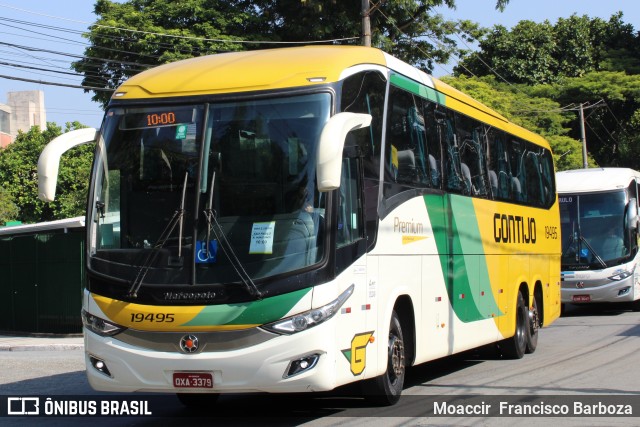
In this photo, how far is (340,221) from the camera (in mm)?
8219

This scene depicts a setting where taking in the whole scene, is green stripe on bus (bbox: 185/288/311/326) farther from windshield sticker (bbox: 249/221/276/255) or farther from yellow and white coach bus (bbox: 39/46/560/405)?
windshield sticker (bbox: 249/221/276/255)

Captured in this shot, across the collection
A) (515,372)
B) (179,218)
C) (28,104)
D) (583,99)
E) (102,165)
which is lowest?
(515,372)

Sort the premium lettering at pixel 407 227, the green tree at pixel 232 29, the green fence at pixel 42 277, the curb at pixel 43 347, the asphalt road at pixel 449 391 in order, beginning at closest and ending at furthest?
the asphalt road at pixel 449 391 < the premium lettering at pixel 407 227 < the curb at pixel 43 347 < the green fence at pixel 42 277 < the green tree at pixel 232 29

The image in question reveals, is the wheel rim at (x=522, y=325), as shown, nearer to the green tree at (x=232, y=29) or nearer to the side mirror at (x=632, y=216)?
the side mirror at (x=632, y=216)

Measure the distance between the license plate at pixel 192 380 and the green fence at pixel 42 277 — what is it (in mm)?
12958

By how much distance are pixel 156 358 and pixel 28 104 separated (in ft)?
227

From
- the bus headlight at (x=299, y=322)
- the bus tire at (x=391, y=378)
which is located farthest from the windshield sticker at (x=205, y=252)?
the bus tire at (x=391, y=378)

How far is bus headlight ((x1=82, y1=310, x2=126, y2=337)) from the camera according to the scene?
8.09 meters

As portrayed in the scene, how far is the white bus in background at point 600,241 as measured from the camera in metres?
21.9

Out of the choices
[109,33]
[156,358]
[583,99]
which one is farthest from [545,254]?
[583,99]

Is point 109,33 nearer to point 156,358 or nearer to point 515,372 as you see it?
point 515,372

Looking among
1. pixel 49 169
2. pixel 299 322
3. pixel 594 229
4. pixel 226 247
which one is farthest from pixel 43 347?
pixel 594 229

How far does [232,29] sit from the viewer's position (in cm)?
3084

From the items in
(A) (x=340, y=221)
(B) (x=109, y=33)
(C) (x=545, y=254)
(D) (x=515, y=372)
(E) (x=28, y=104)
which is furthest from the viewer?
(E) (x=28, y=104)
